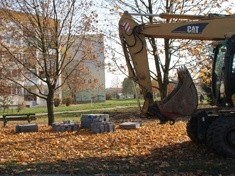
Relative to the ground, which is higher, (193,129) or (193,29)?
(193,29)

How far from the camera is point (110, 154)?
12297mm

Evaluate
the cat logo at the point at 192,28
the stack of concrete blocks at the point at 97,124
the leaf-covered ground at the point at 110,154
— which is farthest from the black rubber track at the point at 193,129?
the stack of concrete blocks at the point at 97,124

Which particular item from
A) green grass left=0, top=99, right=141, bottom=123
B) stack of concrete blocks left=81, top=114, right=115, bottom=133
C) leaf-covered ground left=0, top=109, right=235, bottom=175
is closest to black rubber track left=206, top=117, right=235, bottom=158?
leaf-covered ground left=0, top=109, right=235, bottom=175

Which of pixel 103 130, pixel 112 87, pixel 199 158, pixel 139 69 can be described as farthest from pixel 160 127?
pixel 112 87

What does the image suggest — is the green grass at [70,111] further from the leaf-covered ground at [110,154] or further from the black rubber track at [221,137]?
the black rubber track at [221,137]

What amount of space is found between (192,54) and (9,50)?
8.61 m

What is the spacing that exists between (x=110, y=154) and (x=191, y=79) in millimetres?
2836

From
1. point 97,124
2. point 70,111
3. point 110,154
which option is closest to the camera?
point 110,154

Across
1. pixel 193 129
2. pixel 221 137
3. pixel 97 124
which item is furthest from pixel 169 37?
pixel 97 124

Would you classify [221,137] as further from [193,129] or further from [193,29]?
[193,29]

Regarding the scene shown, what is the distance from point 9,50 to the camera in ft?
73.9

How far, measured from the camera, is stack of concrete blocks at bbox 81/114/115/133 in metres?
17.1

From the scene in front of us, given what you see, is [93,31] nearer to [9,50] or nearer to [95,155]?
[9,50]

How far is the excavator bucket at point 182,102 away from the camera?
12.4 meters
